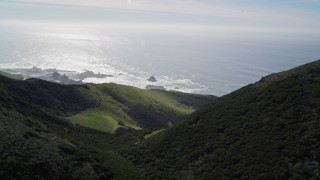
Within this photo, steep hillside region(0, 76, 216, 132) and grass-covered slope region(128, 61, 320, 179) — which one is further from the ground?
grass-covered slope region(128, 61, 320, 179)

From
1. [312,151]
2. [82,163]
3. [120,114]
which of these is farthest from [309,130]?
[120,114]

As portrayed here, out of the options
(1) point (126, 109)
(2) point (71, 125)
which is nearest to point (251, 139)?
(2) point (71, 125)

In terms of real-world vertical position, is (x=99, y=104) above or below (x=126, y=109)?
above

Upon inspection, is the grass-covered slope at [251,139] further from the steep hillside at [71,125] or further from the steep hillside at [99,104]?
the steep hillside at [99,104]

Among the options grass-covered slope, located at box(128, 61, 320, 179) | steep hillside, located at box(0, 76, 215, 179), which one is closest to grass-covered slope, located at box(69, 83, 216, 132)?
steep hillside, located at box(0, 76, 215, 179)

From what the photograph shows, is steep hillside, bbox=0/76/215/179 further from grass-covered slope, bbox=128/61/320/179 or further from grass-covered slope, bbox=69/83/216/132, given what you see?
grass-covered slope, bbox=128/61/320/179

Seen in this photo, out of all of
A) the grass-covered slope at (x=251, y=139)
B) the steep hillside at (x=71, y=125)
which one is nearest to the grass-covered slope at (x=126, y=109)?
the steep hillside at (x=71, y=125)

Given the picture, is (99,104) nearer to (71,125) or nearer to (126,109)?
(126,109)

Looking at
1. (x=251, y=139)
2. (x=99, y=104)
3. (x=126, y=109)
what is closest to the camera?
(x=251, y=139)

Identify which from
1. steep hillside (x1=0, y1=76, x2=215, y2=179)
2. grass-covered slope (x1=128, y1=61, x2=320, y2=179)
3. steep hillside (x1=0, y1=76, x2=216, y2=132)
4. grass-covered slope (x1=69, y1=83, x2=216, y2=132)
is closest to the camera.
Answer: steep hillside (x1=0, y1=76, x2=215, y2=179)
